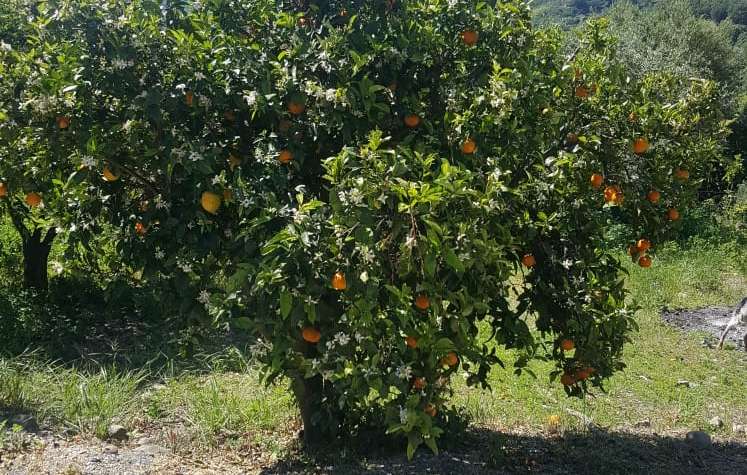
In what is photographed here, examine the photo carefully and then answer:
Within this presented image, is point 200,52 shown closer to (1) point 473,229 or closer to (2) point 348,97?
(2) point 348,97

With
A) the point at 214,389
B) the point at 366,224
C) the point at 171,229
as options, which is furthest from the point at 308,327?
the point at 214,389

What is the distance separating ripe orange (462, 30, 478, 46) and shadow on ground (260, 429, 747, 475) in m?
2.06

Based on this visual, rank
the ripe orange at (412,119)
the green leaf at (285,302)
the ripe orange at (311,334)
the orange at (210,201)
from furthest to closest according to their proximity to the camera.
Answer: the ripe orange at (412,119) → the orange at (210,201) → the ripe orange at (311,334) → the green leaf at (285,302)

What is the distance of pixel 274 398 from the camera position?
15.8 feet

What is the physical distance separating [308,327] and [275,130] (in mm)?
903

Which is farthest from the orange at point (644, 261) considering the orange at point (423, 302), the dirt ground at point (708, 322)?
the dirt ground at point (708, 322)

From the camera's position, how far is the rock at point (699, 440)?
4.42 metres

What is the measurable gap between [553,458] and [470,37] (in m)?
2.34

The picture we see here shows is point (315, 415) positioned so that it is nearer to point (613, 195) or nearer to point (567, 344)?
point (567, 344)

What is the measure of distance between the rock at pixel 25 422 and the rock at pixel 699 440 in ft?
13.2

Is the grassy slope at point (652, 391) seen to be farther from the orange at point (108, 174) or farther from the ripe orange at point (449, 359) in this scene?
the orange at point (108, 174)

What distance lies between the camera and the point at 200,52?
2.86 m

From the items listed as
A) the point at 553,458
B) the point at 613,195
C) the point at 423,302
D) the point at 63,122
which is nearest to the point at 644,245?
the point at 613,195

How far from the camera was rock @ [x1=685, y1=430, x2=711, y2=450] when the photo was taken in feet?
14.5
